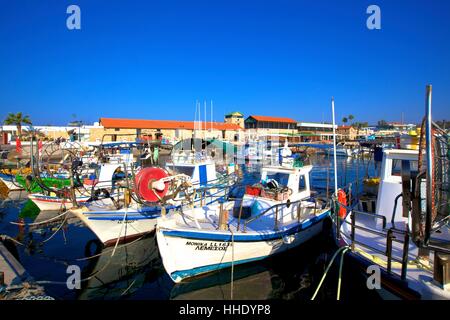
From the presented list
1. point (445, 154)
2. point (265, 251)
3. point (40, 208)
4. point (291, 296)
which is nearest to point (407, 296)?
point (445, 154)

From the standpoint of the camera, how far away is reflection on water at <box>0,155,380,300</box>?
8.88m

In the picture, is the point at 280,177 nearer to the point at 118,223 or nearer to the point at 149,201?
the point at 149,201

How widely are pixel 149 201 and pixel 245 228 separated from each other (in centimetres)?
334

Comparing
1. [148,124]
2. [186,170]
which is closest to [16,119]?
[148,124]

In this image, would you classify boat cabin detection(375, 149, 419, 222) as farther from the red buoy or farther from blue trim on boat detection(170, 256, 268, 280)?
the red buoy

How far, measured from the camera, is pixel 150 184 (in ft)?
31.2

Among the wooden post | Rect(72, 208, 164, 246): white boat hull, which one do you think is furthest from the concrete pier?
the wooden post

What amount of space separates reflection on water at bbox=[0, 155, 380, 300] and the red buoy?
2.13m

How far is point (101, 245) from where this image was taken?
1288 cm

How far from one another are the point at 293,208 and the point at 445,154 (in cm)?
680

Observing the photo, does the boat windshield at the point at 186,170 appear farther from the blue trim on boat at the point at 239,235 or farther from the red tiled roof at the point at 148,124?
the red tiled roof at the point at 148,124

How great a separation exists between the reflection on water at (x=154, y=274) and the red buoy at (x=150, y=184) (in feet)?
7.00

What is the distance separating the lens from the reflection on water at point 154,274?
8883 millimetres

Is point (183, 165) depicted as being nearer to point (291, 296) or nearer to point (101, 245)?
point (101, 245)
